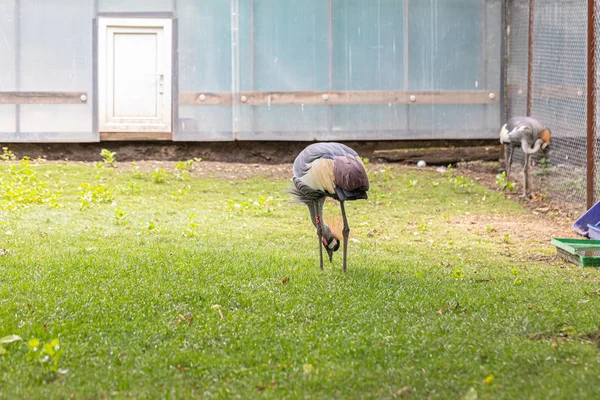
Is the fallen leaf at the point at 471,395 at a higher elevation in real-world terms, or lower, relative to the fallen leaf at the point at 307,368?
lower

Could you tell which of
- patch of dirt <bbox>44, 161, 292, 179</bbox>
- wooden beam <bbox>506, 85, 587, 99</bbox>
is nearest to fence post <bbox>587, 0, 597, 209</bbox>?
wooden beam <bbox>506, 85, 587, 99</bbox>

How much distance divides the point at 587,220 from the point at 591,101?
1.66 meters

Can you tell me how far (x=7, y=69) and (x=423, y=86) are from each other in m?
8.02

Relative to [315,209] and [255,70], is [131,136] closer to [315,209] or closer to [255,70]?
[255,70]

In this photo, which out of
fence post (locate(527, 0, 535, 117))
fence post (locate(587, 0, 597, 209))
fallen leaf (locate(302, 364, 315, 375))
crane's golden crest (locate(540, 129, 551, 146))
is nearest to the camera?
fallen leaf (locate(302, 364, 315, 375))

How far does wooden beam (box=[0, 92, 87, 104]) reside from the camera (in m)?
15.2

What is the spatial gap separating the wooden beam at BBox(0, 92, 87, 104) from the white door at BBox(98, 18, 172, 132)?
1.54 feet

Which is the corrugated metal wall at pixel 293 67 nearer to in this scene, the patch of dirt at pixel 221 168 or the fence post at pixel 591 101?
the patch of dirt at pixel 221 168

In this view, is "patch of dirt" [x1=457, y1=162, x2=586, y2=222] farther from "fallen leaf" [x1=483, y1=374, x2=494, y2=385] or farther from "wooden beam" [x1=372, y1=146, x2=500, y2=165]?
"fallen leaf" [x1=483, y1=374, x2=494, y2=385]

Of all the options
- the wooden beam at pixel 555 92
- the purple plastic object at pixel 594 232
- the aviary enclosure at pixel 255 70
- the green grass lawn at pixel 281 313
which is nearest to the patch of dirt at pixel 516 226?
A: the green grass lawn at pixel 281 313

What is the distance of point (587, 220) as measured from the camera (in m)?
9.11

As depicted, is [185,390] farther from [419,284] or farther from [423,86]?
[423,86]

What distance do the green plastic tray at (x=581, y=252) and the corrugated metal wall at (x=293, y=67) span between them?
8.04 m

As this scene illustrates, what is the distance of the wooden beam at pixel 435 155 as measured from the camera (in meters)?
15.5
